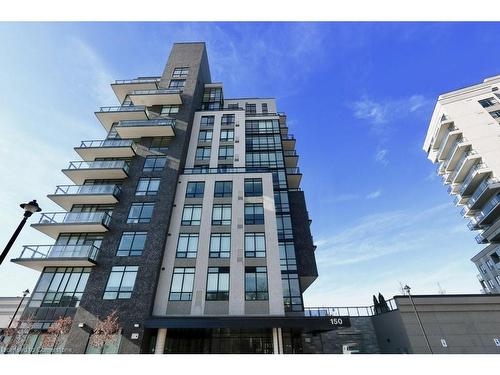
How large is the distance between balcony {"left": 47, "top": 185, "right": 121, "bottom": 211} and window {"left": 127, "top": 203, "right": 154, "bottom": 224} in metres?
2.01

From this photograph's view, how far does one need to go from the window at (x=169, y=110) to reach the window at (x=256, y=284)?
22071mm

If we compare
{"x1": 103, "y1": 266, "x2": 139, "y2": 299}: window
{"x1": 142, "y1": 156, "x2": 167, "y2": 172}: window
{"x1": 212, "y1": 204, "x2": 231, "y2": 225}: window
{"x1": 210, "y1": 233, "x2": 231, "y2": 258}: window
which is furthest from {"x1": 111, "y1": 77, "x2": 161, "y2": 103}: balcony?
{"x1": 103, "y1": 266, "x2": 139, "y2": 299}: window

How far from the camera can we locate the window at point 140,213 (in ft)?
73.4

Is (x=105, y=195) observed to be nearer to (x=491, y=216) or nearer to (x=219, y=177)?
(x=219, y=177)

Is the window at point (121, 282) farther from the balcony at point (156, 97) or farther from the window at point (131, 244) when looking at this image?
Result: the balcony at point (156, 97)

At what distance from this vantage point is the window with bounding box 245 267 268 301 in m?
18.9

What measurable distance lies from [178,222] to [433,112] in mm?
49459

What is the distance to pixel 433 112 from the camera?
45.2 m

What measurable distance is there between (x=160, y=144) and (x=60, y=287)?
641 inches

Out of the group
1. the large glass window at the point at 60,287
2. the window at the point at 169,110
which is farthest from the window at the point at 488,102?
the large glass window at the point at 60,287

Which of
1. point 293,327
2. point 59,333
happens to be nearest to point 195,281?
point 293,327

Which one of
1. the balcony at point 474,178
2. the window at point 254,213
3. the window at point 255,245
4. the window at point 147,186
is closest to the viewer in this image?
the window at point 255,245

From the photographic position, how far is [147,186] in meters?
24.7

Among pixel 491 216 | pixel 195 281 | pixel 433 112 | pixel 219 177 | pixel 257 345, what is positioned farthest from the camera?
pixel 433 112
